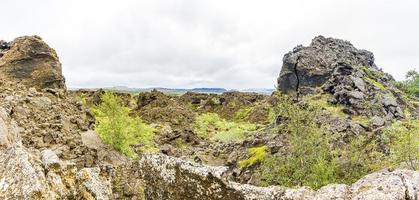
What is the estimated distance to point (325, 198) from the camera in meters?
8.43

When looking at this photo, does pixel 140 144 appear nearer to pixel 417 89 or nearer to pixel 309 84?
pixel 309 84

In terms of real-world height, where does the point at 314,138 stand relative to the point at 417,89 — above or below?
below

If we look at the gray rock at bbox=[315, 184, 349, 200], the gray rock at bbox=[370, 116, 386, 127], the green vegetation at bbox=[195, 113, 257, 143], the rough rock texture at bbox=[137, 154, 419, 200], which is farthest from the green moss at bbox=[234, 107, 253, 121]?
the gray rock at bbox=[315, 184, 349, 200]

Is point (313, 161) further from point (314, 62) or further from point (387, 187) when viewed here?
point (314, 62)

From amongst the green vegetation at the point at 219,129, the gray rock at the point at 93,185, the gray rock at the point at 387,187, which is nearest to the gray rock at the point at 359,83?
the green vegetation at the point at 219,129

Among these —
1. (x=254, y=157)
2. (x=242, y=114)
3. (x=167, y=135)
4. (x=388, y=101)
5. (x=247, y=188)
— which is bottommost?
(x=167, y=135)

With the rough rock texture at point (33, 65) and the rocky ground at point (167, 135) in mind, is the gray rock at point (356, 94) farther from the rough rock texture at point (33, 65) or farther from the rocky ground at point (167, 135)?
the rough rock texture at point (33, 65)

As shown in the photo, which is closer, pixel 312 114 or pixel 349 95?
pixel 312 114

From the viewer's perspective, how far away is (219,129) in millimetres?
88375

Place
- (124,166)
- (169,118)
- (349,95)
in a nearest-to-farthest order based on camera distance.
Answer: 1. (124,166)
2. (349,95)
3. (169,118)

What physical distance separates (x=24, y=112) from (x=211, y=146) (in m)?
39.5

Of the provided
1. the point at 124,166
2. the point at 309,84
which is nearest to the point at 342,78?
the point at 309,84

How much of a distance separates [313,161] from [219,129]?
58.9 m

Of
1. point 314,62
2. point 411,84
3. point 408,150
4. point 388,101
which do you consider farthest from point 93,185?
point 411,84
